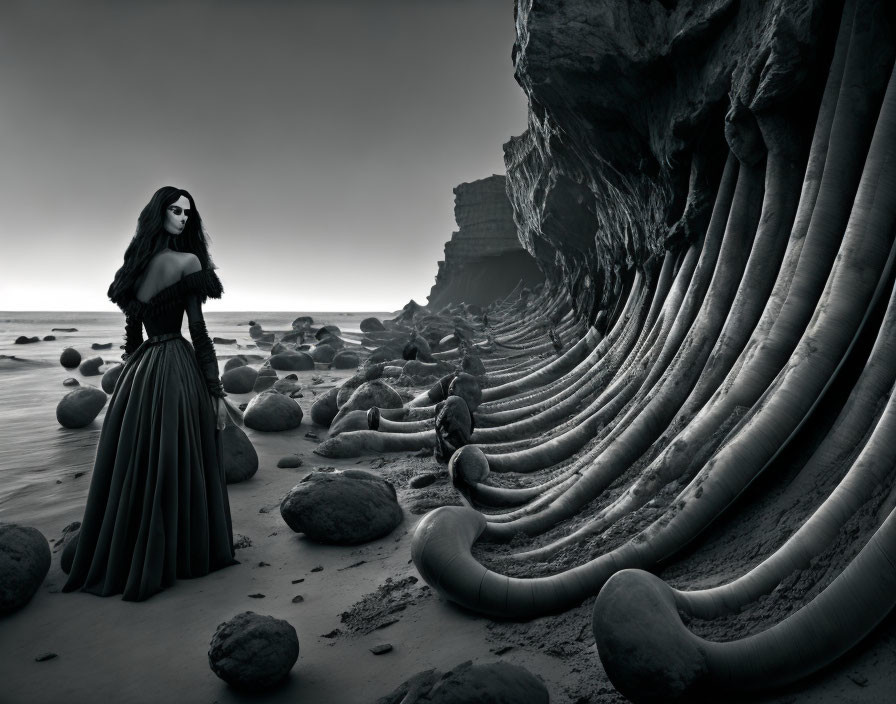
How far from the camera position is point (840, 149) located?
277cm

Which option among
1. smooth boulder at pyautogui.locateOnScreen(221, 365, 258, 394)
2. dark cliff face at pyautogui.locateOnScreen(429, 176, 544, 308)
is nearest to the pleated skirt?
smooth boulder at pyautogui.locateOnScreen(221, 365, 258, 394)

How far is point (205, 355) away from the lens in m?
3.17

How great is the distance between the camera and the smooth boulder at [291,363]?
12.7 m

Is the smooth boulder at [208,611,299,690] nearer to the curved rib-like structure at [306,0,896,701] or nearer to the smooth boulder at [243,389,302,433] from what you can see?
the curved rib-like structure at [306,0,896,701]

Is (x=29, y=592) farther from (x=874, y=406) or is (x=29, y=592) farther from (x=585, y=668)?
(x=874, y=406)

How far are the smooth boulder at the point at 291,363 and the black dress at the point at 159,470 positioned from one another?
9.65 m

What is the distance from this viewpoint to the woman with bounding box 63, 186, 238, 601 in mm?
2877

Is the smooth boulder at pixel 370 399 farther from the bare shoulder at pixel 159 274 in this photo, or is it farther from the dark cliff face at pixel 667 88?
the bare shoulder at pixel 159 274

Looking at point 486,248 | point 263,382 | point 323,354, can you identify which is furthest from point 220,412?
point 486,248

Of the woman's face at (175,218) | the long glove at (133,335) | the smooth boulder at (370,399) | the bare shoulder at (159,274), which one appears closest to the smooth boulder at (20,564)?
the long glove at (133,335)

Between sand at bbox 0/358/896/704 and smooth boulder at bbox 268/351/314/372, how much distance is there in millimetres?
9587

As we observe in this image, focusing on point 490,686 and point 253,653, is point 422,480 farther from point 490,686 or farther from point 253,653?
point 490,686

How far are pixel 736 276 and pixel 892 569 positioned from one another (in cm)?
251

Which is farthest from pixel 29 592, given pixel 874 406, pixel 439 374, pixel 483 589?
pixel 439 374
